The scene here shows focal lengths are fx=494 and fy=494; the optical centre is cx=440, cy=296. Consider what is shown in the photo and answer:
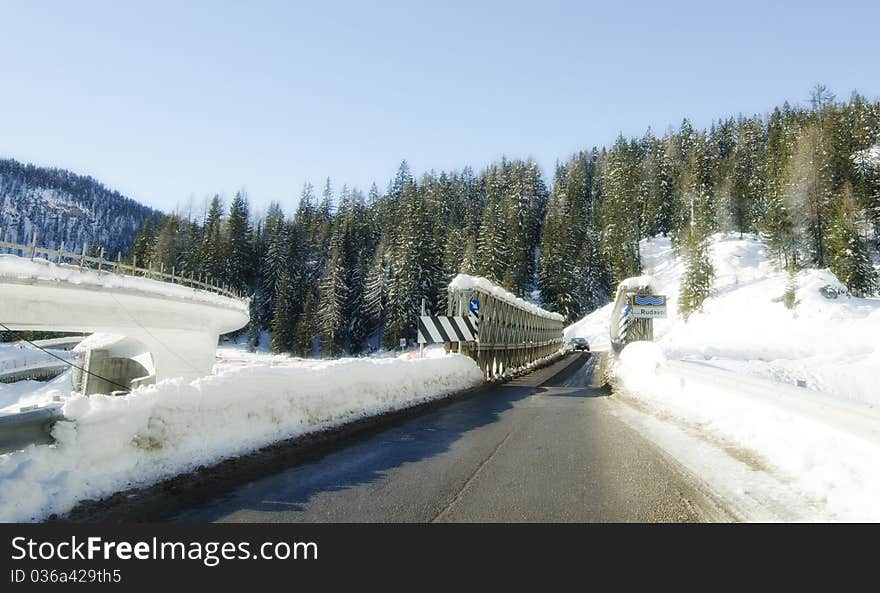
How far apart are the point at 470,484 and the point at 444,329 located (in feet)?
38.4

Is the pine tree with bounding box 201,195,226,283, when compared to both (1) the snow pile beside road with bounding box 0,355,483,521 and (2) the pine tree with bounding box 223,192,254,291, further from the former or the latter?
(1) the snow pile beside road with bounding box 0,355,483,521

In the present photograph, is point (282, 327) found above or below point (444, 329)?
below

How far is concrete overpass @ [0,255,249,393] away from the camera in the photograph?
2189 centimetres

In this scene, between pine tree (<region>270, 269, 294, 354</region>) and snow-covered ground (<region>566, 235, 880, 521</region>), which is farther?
pine tree (<region>270, 269, 294, 354</region>)

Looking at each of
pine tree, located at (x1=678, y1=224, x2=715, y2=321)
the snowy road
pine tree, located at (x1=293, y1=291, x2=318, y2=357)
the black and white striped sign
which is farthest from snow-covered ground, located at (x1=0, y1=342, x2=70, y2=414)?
pine tree, located at (x1=678, y1=224, x2=715, y2=321)

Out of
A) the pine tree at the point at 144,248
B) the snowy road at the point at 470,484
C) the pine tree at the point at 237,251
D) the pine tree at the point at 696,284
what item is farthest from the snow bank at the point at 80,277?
the pine tree at the point at 144,248

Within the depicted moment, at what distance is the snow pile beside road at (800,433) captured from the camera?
14.2ft

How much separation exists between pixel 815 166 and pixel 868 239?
22.9 m

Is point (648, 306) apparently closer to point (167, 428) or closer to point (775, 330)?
point (775, 330)

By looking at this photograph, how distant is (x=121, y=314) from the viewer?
26.7 m

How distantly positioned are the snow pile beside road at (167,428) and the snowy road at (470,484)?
52 centimetres

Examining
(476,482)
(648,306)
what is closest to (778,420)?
(476,482)

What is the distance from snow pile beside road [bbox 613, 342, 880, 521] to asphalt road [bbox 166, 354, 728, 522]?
111cm

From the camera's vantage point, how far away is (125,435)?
16.1 feet
